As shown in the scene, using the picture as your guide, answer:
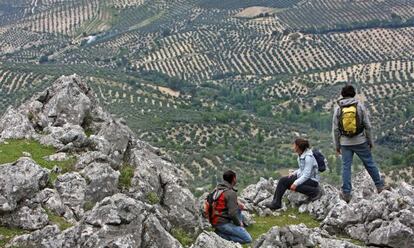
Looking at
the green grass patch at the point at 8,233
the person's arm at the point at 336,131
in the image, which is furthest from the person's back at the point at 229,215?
the green grass patch at the point at 8,233

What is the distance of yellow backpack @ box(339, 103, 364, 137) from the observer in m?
18.8

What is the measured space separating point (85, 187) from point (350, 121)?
8.25 meters

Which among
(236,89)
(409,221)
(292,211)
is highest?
(409,221)

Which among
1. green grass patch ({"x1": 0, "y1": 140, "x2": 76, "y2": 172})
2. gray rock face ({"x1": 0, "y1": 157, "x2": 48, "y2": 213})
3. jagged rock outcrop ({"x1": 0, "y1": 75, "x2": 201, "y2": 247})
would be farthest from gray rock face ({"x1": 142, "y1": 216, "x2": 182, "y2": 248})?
green grass patch ({"x1": 0, "y1": 140, "x2": 76, "y2": 172})

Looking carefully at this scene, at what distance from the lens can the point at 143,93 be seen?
137m

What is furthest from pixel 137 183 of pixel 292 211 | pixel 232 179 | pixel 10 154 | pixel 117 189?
pixel 292 211

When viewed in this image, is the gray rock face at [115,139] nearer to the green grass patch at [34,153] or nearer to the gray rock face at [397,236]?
the green grass patch at [34,153]

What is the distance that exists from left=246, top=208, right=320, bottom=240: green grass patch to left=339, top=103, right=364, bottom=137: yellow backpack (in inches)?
152

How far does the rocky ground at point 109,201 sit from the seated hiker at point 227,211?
2.72ft

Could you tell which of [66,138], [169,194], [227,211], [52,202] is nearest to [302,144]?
[227,211]

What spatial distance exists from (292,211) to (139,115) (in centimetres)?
9210

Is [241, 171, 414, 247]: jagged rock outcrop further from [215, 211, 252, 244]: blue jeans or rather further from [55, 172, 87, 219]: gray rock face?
[55, 172, 87, 219]: gray rock face

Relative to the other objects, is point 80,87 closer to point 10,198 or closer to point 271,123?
point 10,198

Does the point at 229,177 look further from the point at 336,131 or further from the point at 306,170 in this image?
the point at 306,170
